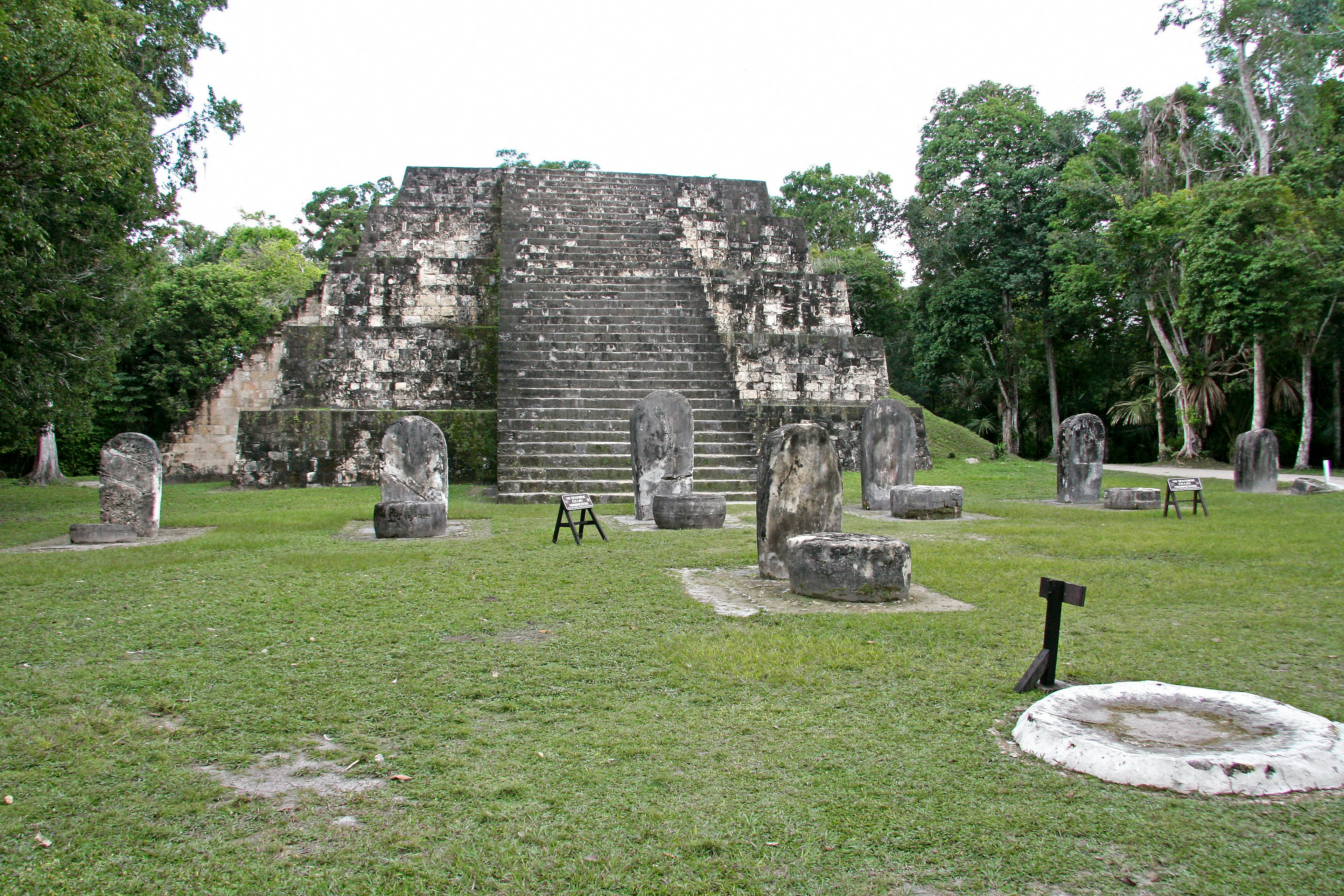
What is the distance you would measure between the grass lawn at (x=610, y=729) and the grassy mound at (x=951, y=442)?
518 inches

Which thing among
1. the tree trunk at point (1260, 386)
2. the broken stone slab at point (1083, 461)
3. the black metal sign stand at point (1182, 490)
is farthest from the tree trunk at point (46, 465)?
the tree trunk at point (1260, 386)

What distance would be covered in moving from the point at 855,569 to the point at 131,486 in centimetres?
752

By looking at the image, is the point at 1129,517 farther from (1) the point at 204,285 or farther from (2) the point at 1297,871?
(1) the point at 204,285

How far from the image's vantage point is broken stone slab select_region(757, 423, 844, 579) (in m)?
6.49

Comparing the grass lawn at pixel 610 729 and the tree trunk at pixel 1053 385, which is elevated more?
the tree trunk at pixel 1053 385

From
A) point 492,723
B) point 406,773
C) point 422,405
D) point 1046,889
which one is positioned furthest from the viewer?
point 422,405

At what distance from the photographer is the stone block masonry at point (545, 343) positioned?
534 inches

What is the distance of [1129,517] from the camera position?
1023 centimetres

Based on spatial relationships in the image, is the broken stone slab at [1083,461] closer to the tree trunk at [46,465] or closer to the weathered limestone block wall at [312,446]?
the weathered limestone block wall at [312,446]

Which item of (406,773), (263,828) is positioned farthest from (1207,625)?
(263,828)

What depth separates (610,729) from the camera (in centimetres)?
331

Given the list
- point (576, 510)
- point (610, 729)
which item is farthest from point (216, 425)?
Result: point (610, 729)

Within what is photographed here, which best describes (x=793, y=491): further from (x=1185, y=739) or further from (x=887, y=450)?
(x=887, y=450)

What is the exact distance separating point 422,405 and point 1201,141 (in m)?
20.2
